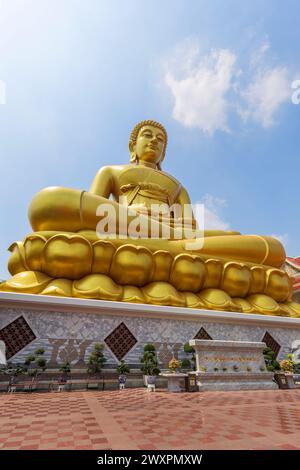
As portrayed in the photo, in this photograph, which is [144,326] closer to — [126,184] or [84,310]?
[84,310]

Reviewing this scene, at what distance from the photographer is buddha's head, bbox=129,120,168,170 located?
14062mm

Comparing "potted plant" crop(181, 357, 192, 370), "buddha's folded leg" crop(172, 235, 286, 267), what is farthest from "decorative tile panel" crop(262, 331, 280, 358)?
"potted plant" crop(181, 357, 192, 370)

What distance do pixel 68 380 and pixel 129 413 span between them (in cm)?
354

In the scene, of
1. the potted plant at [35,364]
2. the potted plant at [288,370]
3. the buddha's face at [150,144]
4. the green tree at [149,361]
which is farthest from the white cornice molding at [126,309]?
the buddha's face at [150,144]

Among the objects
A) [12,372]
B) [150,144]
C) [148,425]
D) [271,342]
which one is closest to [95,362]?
[12,372]

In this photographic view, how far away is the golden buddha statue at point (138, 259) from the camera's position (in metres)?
8.73

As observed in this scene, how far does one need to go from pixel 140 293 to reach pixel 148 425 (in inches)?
234

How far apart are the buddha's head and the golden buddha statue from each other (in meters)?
2.93

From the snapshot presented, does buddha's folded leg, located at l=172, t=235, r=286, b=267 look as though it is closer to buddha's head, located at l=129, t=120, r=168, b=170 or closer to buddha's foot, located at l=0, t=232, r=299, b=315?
buddha's foot, located at l=0, t=232, r=299, b=315

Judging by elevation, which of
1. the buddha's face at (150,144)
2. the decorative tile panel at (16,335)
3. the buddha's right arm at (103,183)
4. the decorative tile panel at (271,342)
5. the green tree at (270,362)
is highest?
the buddha's face at (150,144)

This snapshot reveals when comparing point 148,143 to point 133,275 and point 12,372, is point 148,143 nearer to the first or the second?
point 133,275

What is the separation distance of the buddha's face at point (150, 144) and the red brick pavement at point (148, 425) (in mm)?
10949

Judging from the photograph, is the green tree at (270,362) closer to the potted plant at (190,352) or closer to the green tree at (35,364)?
the potted plant at (190,352)
